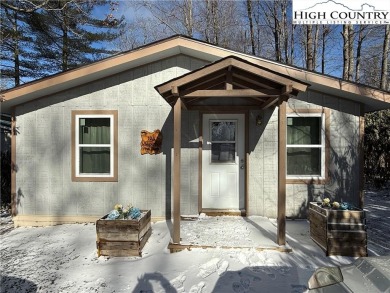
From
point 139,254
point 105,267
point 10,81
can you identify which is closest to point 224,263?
point 139,254

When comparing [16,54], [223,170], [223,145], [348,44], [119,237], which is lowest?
[119,237]

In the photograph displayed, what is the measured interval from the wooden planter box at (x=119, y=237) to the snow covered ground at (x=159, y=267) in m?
0.11

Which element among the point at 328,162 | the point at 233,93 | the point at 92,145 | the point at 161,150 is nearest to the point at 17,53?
the point at 92,145

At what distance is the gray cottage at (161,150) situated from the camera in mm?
5816

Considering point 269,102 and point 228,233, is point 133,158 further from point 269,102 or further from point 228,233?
point 269,102

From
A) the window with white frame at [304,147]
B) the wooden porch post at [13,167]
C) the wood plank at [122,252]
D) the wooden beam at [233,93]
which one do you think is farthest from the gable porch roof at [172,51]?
the wood plank at [122,252]

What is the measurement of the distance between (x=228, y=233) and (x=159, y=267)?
4.83 ft

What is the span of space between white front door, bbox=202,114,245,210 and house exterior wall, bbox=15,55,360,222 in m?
0.20

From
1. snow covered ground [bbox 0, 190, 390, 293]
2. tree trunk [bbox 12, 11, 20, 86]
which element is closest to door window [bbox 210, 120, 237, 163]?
snow covered ground [bbox 0, 190, 390, 293]

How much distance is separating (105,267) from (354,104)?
18.2 feet

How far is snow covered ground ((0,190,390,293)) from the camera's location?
337cm

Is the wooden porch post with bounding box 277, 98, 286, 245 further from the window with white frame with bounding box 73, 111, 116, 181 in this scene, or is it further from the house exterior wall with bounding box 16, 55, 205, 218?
the window with white frame with bounding box 73, 111, 116, 181

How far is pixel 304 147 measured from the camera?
5898mm

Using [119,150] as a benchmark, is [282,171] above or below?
below
